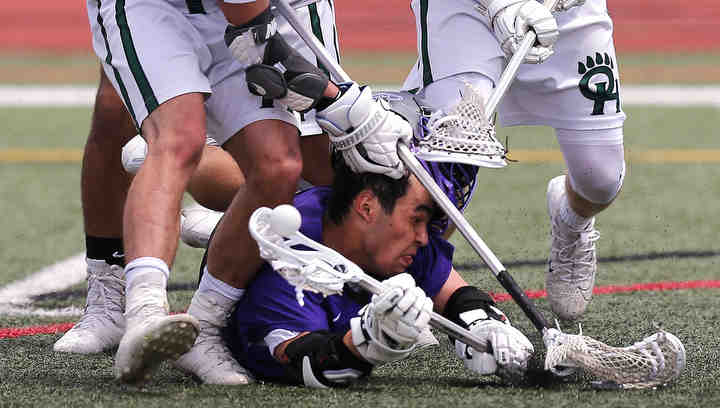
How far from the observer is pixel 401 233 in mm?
2949

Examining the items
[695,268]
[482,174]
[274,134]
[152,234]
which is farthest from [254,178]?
[482,174]

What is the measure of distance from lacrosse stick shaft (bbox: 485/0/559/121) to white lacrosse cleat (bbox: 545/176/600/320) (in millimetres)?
792

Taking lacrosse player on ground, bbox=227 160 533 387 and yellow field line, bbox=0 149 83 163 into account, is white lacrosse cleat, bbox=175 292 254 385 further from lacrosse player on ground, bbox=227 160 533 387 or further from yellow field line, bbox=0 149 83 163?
yellow field line, bbox=0 149 83 163

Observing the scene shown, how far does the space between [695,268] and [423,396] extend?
2182 mm

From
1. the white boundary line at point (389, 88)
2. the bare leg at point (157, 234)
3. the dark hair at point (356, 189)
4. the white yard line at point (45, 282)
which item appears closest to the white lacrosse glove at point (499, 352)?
the dark hair at point (356, 189)

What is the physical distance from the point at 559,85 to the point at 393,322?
1.44m

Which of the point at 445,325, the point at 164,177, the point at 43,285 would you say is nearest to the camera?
the point at 445,325

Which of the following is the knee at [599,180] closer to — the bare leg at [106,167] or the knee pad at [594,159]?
the knee pad at [594,159]

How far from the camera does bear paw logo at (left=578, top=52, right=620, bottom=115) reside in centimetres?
379

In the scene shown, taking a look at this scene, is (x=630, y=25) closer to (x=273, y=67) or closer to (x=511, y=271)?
(x=511, y=271)

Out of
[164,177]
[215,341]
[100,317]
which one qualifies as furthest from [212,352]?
[100,317]

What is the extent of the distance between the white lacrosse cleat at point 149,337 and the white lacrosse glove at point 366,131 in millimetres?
586

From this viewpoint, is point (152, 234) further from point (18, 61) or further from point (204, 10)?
point (18, 61)

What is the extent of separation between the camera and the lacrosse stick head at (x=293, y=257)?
2.63 metres
